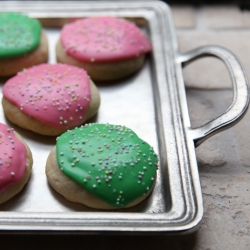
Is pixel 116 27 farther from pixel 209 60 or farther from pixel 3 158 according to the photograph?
Result: pixel 3 158

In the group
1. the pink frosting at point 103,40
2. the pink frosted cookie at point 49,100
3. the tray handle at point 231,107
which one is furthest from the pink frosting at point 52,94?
the tray handle at point 231,107

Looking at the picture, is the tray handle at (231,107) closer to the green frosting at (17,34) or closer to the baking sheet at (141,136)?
the baking sheet at (141,136)

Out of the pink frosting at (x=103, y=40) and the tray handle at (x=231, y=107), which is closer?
the tray handle at (x=231, y=107)

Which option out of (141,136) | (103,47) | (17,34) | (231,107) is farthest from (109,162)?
(17,34)

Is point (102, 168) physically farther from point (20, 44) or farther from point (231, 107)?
point (20, 44)

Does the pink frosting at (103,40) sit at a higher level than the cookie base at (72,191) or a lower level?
higher

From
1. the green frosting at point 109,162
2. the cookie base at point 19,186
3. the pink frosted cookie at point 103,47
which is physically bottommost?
the cookie base at point 19,186
